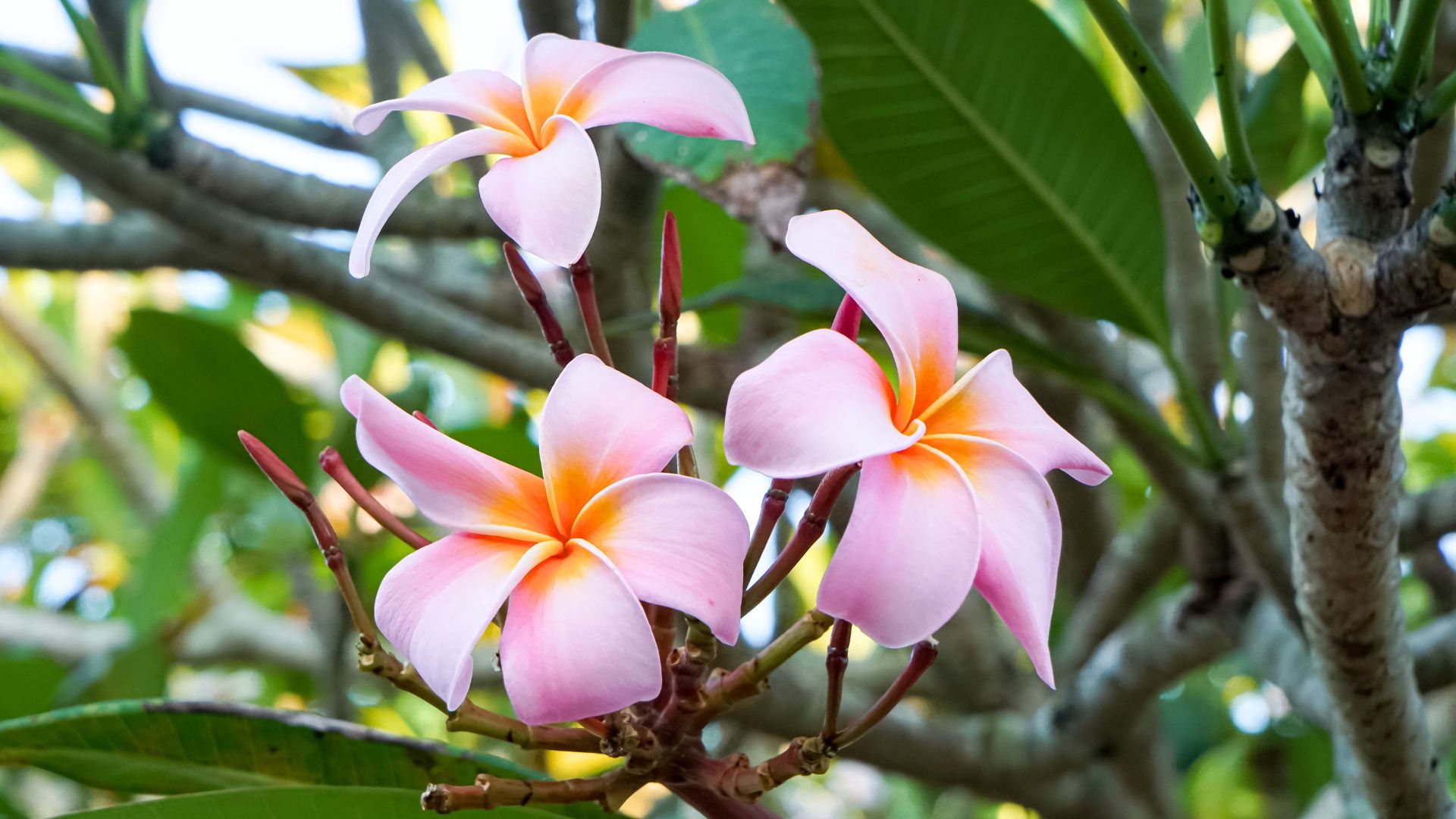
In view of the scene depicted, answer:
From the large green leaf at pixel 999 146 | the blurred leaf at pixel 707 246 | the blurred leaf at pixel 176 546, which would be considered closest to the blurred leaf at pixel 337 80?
the blurred leaf at pixel 176 546

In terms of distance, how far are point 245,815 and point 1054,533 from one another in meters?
0.33

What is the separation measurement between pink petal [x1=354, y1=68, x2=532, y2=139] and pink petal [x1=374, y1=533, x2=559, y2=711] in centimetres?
15

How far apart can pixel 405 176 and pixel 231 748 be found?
0.30m

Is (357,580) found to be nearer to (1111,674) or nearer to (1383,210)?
(1111,674)

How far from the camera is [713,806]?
0.39 metres

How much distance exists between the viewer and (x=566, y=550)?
1.03 feet

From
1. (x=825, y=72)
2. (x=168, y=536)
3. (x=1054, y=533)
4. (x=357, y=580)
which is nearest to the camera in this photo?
(x=1054, y=533)

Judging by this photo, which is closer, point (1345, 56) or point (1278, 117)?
point (1345, 56)

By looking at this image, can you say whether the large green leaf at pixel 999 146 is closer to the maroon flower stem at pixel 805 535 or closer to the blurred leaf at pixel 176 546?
the maroon flower stem at pixel 805 535

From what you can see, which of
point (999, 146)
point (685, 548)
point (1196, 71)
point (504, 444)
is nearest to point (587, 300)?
point (685, 548)

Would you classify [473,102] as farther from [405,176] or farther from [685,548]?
[685,548]

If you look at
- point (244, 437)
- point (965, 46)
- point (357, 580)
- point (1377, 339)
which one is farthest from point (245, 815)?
point (357, 580)

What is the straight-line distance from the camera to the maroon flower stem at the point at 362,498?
14.5 inches

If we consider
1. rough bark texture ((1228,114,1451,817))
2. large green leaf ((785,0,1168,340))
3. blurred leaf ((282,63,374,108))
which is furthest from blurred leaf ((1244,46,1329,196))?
blurred leaf ((282,63,374,108))
